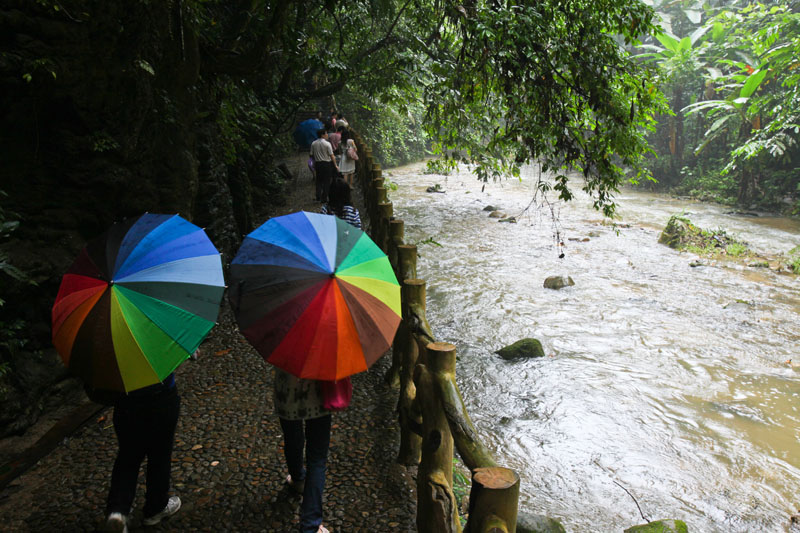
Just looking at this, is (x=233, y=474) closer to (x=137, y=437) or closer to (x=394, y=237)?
(x=137, y=437)

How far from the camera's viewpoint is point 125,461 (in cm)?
240

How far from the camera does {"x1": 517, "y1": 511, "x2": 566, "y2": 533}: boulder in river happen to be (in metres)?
3.11

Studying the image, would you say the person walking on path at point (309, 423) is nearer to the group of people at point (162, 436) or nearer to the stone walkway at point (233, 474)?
the group of people at point (162, 436)

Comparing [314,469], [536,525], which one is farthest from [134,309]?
[536,525]

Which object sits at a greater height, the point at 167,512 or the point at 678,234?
the point at 167,512

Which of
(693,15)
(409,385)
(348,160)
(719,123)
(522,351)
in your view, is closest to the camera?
(409,385)

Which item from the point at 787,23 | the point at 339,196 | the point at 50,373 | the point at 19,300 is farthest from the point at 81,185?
the point at 787,23

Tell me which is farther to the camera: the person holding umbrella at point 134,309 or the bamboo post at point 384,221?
the bamboo post at point 384,221

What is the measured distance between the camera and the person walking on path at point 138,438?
2338mm

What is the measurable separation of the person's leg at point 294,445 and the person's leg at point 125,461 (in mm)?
673

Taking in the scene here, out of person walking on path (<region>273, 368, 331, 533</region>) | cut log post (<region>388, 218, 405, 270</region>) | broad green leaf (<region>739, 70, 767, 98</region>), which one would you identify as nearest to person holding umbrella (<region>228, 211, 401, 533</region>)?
person walking on path (<region>273, 368, 331, 533</region>)

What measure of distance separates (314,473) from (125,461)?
2.96ft

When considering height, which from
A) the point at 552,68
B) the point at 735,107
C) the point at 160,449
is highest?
the point at 552,68

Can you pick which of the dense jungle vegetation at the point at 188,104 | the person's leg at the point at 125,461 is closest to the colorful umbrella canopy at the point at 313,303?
the person's leg at the point at 125,461
